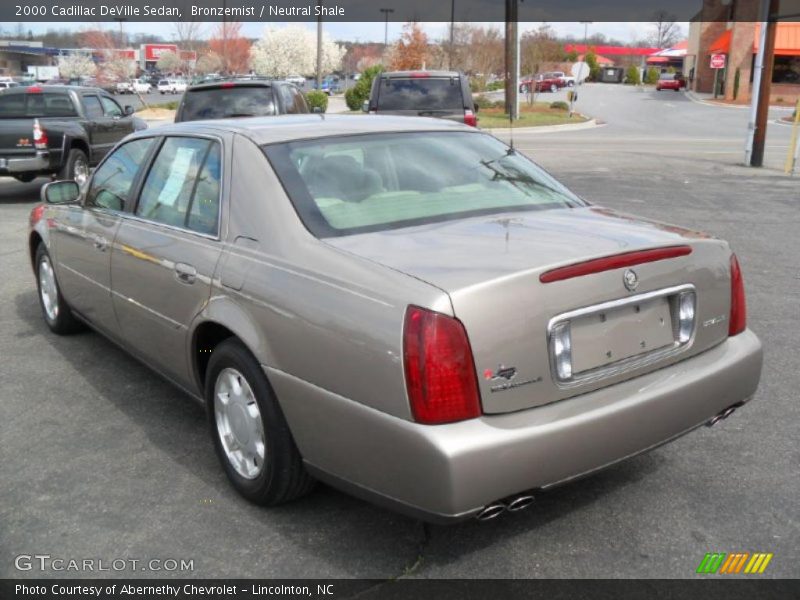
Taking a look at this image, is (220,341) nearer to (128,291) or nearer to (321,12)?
(128,291)

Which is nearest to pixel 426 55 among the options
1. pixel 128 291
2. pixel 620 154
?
pixel 620 154

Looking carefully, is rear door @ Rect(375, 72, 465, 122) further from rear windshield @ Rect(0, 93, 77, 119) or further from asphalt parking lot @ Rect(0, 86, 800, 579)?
asphalt parking lot @ Rect(0, 86, 800, 579)

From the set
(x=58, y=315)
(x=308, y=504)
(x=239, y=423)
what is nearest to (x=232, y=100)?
Answer: (x=58, y=315)

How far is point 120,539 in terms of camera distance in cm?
327

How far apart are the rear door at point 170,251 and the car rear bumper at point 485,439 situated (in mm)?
843

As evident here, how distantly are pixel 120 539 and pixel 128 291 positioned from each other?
1.54 metres

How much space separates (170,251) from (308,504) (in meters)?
1.39

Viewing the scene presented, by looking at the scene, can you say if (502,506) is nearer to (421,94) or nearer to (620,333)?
(620,333)

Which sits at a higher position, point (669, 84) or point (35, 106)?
point (669, 84)

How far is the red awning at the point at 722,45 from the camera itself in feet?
184

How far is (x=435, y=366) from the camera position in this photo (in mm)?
2672

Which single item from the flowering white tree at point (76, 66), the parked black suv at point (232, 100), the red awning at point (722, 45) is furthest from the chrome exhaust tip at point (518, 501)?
the flowering white tree at point (76, 66)

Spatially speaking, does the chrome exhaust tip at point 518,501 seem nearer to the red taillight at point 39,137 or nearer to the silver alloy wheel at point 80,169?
the red taillight at point 39,137

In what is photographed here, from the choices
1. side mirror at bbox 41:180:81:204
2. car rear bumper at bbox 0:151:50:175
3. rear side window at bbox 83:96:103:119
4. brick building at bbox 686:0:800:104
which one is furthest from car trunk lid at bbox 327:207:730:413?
brick building at bbox 686:0:800:104
